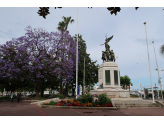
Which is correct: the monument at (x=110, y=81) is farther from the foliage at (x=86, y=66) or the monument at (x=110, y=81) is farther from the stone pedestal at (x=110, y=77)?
the foliage at (x=86, y=66)

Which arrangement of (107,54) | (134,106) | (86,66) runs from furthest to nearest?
1. (86,66)
2. (107,54)
3. (134,106)

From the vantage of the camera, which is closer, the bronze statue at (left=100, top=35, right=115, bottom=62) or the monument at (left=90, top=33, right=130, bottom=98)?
the monument at (left=90, top=33, right=130, bottom=98)

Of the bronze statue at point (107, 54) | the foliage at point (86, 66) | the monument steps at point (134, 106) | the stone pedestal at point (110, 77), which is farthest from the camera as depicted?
the foliage at point (86, 66)

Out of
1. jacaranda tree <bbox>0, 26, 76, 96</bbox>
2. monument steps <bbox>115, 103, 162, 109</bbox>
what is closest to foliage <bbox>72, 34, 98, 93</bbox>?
jacaranda tree <bbox>0, 26, 76, 96</bbox>

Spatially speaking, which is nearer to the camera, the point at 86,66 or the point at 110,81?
the point at 110,81

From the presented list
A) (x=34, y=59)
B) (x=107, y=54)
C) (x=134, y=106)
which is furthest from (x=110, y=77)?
(x=34, y=59)

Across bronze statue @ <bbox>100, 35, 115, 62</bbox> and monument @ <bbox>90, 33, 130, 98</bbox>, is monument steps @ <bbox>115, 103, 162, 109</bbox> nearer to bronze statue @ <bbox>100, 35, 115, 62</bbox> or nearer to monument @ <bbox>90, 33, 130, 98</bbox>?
monument @ <bbox>90, 33, 130, 98</bbox>

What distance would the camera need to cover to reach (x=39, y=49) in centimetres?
2367

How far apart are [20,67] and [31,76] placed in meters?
2.50

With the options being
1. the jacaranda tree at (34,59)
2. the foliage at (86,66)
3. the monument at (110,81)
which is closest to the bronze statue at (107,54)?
the monument at (110,81)

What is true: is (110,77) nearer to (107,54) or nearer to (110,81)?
(110,81)

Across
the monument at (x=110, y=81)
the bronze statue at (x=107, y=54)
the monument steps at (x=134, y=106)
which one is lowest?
the monument steps at (x=134, y=106)

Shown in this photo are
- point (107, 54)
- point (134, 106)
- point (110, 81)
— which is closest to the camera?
point (134, 106)

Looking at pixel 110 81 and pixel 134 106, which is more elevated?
pixel 110 81
